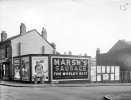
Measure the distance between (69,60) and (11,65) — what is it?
1154 centimetres

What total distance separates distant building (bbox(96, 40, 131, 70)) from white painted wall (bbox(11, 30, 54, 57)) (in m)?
17.7

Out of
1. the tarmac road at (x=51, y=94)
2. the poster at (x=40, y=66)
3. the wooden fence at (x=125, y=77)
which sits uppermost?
the poster at (x=40, y=66)

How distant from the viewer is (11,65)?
134 ft

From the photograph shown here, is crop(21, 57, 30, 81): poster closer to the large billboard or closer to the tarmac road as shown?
the large billboard

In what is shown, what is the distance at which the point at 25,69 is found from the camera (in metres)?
34.2

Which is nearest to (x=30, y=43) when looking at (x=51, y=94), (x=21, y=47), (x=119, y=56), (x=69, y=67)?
(x=21, y=47)

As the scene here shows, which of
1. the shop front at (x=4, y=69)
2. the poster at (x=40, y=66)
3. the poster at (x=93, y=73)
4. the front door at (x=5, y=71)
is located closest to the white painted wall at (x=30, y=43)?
the shop front at (x=4, y=69)

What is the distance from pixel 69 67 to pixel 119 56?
87.9 ft

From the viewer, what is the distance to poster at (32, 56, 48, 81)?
32.7 m

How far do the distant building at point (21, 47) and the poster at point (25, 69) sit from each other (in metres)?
6.46

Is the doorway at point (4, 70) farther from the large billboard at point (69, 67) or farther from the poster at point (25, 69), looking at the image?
the large billboard at point (69, 67)

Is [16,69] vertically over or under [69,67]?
under

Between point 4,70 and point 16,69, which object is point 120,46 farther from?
point 16,69

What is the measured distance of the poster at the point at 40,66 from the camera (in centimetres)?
3266
